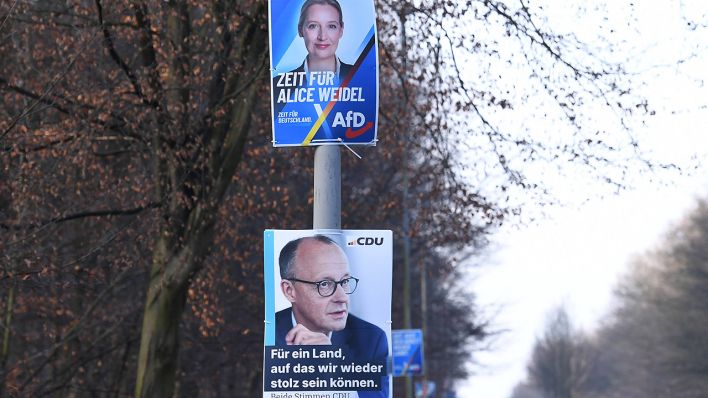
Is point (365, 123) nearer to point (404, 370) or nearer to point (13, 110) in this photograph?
point (13, 110)

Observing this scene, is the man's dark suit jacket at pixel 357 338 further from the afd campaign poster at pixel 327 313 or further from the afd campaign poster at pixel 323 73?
the afd campaign poster at pixel 323 73

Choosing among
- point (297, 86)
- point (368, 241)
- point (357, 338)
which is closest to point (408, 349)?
point (297, 86)

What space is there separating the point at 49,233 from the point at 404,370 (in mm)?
16572

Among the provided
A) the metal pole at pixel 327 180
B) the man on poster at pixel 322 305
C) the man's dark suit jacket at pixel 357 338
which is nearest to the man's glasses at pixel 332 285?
the man on poster at pixel 322 305

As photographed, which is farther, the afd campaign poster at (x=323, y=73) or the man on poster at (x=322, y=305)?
the afd campaign poster at (x=323, y=73)

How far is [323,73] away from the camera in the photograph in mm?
8055

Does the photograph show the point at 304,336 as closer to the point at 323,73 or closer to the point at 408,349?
the point at 323,73

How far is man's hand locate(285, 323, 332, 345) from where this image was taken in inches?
293

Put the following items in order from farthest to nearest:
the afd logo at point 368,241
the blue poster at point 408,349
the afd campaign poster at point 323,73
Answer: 1. the blue poster at point 408,349
2. the afd campaign poster at point 323,73
3. the afd logo at point 368,241

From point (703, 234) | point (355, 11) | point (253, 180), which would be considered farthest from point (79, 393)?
point (703, 234)

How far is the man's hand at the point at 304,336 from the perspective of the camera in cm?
745

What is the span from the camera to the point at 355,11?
821 cm

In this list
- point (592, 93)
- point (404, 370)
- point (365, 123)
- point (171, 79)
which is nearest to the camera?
point (365, 123)

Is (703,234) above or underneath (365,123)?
above
